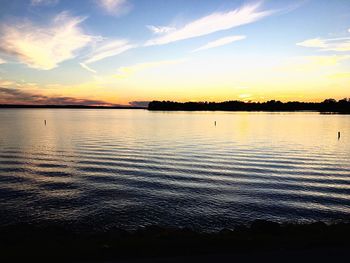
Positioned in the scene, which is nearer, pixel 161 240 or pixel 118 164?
pixel 161 240

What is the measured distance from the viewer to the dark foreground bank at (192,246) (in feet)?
33.1

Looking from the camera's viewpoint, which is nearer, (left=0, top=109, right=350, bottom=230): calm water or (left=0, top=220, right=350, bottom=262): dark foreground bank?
(left=0, top=220, right=350, bottom=262): dark foreground bank

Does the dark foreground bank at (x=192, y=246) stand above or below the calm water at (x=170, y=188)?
above

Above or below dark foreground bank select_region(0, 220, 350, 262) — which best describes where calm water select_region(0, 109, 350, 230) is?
below

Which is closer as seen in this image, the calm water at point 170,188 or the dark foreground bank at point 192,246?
the dark foreground bank at point 192,246

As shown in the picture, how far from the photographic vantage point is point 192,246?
11508 mm

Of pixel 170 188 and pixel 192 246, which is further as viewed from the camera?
pixel 170 188

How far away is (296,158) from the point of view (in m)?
38.8

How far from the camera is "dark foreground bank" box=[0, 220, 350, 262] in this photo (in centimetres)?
1009

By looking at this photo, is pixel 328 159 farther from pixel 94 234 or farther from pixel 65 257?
pixel 65 257

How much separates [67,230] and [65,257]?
5077mm

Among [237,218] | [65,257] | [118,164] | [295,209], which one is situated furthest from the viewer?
[118,164]

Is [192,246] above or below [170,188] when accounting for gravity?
above

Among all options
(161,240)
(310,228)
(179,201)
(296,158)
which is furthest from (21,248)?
(296,158)
